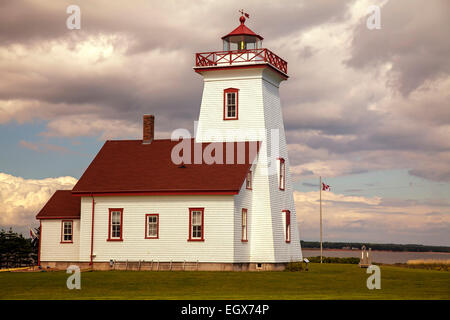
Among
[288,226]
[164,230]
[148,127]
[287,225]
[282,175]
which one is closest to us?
[164,230]

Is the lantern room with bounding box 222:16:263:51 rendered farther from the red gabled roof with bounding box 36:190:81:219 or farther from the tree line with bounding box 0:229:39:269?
the tree line with bounding box 0:229:39:269

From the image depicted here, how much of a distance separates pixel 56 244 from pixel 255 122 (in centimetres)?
1476

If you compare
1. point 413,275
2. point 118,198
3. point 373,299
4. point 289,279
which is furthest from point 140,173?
point 373,299

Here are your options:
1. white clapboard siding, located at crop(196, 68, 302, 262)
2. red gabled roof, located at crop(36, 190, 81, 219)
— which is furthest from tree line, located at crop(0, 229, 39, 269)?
white clapboard siding, located at crop(196, 68, 302, 262)

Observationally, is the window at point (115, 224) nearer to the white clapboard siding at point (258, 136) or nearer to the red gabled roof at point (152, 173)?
the red gabled roof at point (152, 173)

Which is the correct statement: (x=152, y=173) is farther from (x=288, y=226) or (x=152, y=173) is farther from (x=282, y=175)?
(x=288, y=226)

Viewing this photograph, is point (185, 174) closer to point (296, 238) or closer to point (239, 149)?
point (239, 149)

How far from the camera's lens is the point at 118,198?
42.5 metres

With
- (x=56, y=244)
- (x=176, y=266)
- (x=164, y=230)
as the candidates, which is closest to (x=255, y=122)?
(x=164, y=230)

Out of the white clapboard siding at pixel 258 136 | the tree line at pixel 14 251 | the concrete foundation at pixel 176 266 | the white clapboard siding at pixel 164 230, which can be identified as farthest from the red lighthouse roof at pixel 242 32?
the tree line at pixel 14 251

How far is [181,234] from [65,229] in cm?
861

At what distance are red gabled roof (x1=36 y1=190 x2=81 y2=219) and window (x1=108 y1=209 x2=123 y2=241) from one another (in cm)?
321

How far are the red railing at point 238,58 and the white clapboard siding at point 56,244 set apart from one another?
12847 mm

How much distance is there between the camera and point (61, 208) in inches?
1802
